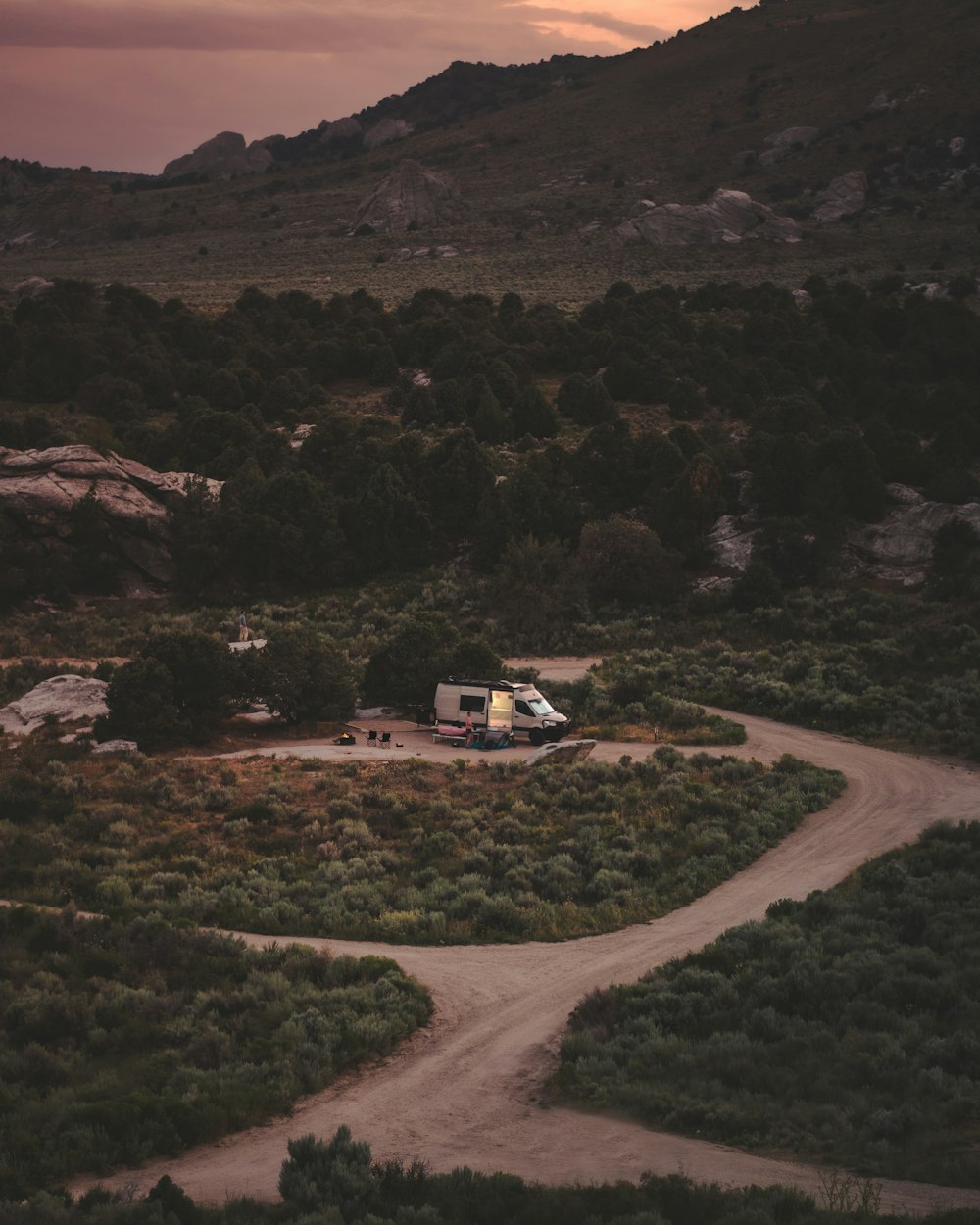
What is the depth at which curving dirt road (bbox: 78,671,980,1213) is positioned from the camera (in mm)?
15047

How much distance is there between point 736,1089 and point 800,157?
17452 cm

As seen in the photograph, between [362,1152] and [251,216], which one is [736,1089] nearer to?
[362,1152]

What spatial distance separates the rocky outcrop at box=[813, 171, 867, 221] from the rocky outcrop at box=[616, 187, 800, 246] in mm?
8825

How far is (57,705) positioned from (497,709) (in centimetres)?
1525

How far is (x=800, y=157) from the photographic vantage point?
171625mm

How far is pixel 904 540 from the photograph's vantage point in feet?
196

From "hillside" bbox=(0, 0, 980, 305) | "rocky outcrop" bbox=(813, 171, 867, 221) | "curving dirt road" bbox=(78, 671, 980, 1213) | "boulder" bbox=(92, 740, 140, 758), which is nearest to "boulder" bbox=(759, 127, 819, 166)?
"hillside" bbox=(0, 0, 980, 305)

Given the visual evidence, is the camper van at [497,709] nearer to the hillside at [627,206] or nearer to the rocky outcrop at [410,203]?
the hillside at [627,206]

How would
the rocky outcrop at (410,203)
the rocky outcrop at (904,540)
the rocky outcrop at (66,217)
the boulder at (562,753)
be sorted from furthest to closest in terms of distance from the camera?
the rocky outcrop at (66,217) → the rocky outcrop at (410,203) → the rocky outcrop at (904,540) → the boulder at (562,753)

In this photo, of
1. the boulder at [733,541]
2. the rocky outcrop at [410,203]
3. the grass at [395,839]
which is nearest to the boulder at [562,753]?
the grass at [395,839]

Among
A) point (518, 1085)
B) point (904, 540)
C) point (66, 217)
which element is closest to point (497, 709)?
point (518, 1085)

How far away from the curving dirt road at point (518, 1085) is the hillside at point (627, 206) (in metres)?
97.7

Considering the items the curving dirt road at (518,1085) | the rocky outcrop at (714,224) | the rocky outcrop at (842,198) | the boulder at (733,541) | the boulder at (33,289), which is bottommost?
the curving dirt road at (518,1085)

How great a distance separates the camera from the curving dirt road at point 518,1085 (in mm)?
15047
